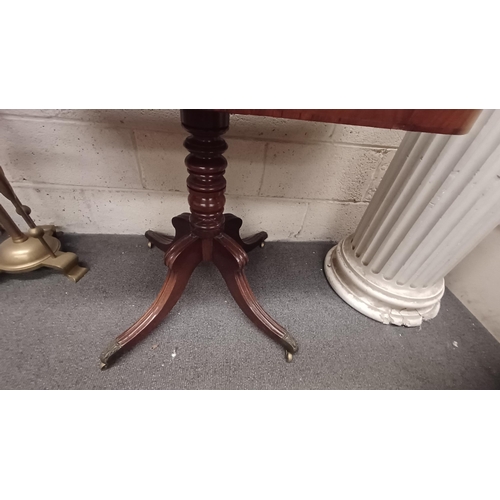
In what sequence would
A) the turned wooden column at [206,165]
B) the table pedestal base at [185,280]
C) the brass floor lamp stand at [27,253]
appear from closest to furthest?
1. the turned wooden column at [206,165]
2. the table pedestal base at [185,280]
3. the brass floor lamp stand at [27,253]

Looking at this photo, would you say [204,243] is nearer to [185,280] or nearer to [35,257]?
[185,280]

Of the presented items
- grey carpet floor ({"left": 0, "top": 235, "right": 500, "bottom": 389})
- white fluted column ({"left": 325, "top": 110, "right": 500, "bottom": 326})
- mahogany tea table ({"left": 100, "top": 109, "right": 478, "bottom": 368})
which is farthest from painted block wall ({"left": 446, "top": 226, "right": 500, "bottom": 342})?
mahogany tea table ({"left": 100, "top": 109, "right": 478, "bottom": 368})

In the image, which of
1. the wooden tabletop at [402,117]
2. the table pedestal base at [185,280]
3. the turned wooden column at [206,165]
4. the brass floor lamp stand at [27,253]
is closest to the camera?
the wooden tabletop at [402,117]

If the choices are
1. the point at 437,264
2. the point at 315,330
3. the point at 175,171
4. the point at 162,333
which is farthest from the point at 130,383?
the point at 437,264

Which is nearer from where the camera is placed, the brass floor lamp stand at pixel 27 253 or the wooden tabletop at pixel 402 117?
the wooden tabletop at pixel 402 117

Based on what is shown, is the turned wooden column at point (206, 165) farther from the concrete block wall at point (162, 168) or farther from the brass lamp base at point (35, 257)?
the brass lamp base at point (35, 257)

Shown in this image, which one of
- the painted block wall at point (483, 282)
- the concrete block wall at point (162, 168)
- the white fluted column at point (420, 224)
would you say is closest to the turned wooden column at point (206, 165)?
the concrete block wall at point (162, 168)

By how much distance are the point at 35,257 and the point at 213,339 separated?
25.2 inches

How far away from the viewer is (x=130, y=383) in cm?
67

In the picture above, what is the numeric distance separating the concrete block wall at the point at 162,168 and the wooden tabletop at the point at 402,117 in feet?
1.74

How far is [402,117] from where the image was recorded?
35 centimetres

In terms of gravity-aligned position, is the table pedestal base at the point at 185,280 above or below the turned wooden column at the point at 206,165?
below

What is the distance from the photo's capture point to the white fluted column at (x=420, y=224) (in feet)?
1.93

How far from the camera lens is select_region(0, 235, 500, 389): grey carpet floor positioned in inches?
27.2
